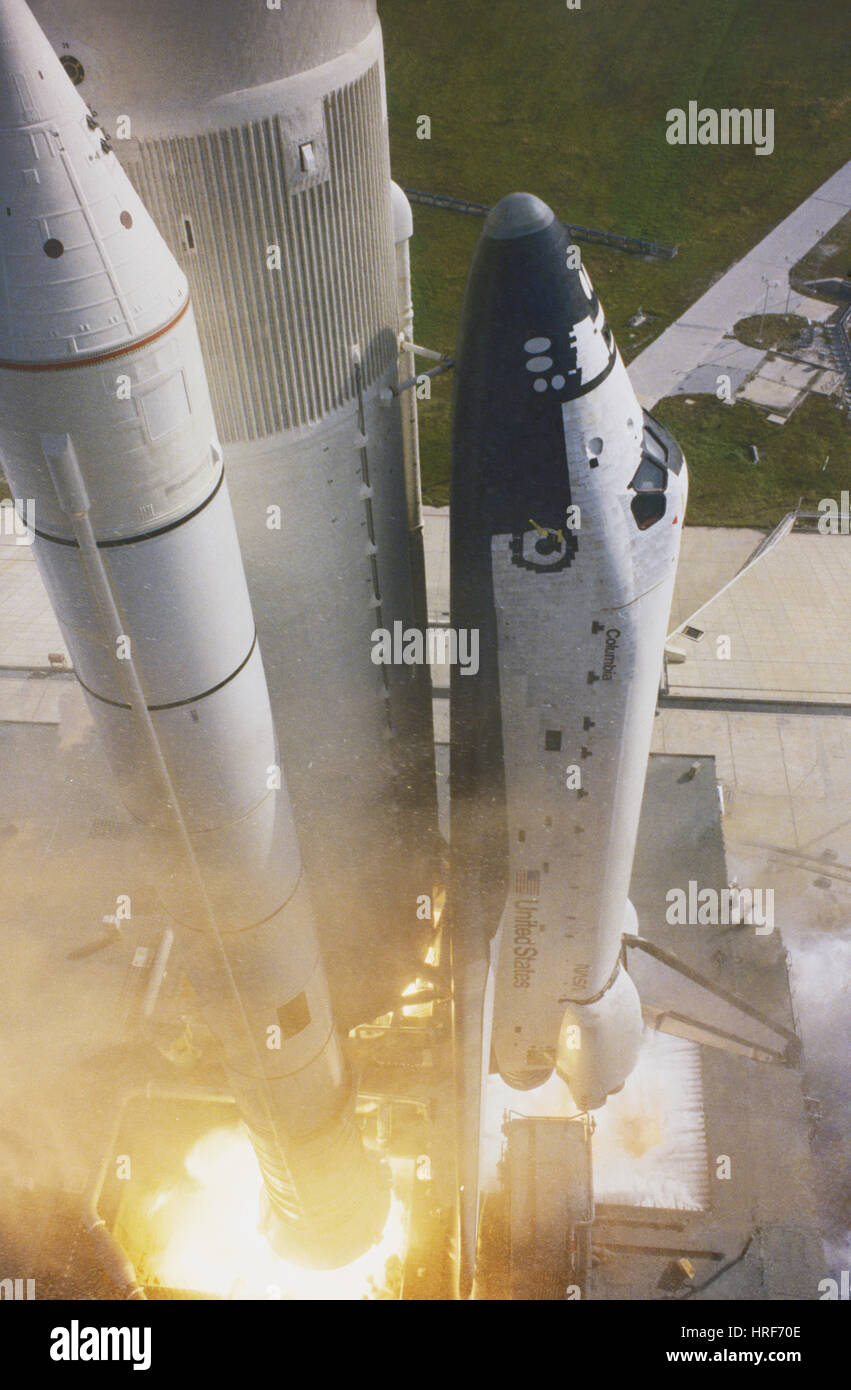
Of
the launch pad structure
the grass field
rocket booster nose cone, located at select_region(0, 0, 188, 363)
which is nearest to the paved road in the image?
the grass field

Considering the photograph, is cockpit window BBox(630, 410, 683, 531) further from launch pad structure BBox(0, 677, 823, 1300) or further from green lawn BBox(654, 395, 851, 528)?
green lawn BBox(654, 395, 851, 528)

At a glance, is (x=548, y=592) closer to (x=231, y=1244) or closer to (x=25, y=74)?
(x=25, y=74)

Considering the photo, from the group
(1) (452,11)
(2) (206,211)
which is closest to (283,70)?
(2) (206,211)

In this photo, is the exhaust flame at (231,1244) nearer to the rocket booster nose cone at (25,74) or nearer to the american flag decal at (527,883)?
the american flag decal at (527,883)

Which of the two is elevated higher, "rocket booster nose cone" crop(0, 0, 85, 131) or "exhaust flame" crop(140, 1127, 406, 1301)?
"rocket booster nose cone" crop(0, 0, 85, 131)

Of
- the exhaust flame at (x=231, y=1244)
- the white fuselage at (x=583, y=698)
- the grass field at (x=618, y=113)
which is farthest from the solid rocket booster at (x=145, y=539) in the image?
the grass field at (x=618, y=113)

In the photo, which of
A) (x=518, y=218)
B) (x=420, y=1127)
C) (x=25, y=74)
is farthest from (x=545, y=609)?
(x=420, y=1127)
